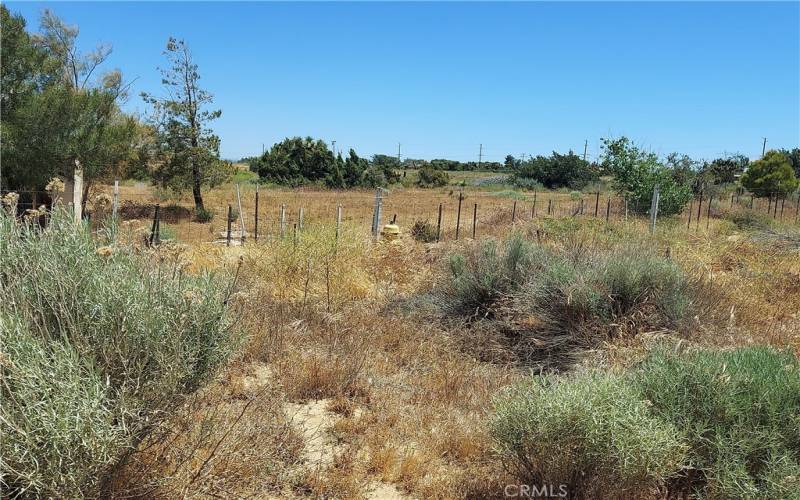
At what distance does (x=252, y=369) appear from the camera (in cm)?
431

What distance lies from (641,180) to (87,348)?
19466 millimetres

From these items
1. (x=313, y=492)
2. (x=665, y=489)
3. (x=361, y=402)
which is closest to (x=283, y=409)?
(x=361, y=402)

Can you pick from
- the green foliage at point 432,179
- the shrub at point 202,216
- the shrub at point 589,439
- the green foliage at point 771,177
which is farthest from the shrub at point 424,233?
the green foliage at point 432,179

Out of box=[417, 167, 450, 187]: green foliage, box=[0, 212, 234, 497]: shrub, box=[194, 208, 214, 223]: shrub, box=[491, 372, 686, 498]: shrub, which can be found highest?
box=[417, 167, 450, 187]: green foliage

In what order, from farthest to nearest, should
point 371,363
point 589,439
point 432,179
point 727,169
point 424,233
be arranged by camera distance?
1. point 432,179
2. point 727,169
3. point 424,233
4. point 371,363
5. point 589,439

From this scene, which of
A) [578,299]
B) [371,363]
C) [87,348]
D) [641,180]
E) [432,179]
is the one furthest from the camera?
[432,179]

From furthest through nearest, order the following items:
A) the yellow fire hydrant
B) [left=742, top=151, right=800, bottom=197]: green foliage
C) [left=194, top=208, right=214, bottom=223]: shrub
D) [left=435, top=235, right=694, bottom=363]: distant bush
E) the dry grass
→ [left=742, top=151, right=800, bottom=197]: green foliage
[left=194, top=208, right=214, bottom=223]: shrub
the yellow fire hydrant
[left=435, top=235, right=694, bottom=363]: distant bush
the dry grass

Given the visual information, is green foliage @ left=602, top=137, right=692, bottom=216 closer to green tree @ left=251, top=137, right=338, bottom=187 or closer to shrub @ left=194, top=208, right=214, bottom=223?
shrub @ left=194, top=208, right=214, bottom=223

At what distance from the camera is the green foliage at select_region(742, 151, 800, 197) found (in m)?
28.2

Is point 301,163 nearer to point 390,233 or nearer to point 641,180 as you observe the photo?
point 641,180

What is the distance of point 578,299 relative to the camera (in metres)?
5.72

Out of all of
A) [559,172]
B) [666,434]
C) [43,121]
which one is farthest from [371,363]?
[559,172]

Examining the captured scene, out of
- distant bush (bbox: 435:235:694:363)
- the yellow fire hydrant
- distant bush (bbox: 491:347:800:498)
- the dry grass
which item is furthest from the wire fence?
distant bush (bbox: 491:347:800:498)

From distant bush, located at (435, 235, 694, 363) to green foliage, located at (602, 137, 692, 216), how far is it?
43.5ft
